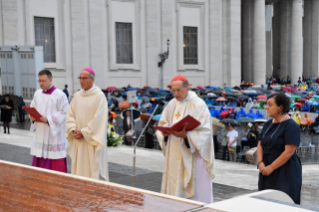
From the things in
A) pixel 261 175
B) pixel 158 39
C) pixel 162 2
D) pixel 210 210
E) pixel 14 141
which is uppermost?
pixel 162 2

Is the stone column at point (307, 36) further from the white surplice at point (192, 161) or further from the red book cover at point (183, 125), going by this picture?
the red book cover at point (183, 125)

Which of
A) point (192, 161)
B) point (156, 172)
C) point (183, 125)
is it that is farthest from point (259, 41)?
point (183, 125)

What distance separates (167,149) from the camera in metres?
6.02

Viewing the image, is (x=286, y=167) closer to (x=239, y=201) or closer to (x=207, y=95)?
(x=239, y=201)

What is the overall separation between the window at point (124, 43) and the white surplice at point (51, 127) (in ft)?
81.1

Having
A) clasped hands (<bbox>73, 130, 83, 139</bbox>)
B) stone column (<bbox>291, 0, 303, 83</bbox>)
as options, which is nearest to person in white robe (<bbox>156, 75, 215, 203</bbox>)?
clasped hands (<bbox>73, 130, 83, 139</bbox>)

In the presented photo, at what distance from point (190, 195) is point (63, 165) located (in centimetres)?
269

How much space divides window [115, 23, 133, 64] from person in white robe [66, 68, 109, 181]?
83.2 ft

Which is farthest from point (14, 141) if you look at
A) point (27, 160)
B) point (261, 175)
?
point (261, 175)

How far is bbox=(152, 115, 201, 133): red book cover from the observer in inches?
217

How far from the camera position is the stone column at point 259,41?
4025 centimetres

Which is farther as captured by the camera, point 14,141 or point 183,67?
point 183,67

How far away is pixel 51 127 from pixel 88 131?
964 millimetres

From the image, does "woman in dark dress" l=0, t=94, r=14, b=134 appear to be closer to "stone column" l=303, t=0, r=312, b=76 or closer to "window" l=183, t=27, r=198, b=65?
"window" l=183, t=27, r=198, b=65
